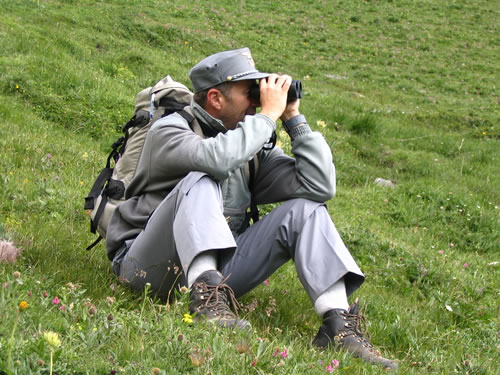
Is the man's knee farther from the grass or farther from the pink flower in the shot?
the pink flower

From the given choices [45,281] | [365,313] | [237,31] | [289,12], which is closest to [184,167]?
[45,281]

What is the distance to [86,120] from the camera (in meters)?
8.46

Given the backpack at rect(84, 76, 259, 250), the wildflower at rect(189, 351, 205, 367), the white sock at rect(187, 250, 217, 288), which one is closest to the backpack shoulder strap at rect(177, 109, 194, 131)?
the backpack at rect(84, 76, 259, 250)

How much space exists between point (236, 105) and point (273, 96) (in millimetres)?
247

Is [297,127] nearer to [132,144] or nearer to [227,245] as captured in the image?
[132,144]

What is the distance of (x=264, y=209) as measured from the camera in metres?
6.64

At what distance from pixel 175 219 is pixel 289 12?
73.5 feet

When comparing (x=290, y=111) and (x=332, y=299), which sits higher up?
(x=290, y=111)

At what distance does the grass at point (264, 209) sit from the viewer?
2.42 m

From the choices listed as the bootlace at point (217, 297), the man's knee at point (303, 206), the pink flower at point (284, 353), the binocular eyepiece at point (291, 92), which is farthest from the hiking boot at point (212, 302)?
the binocular eyepiece at point (291, 92)

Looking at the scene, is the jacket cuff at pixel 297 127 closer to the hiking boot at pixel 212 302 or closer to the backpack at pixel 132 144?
the backpack at pixel 132 144

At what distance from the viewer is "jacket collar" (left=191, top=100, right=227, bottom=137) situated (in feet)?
12.3

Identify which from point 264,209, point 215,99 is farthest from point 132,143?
point 264,209

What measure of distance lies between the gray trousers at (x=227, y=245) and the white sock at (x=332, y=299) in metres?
0.04
